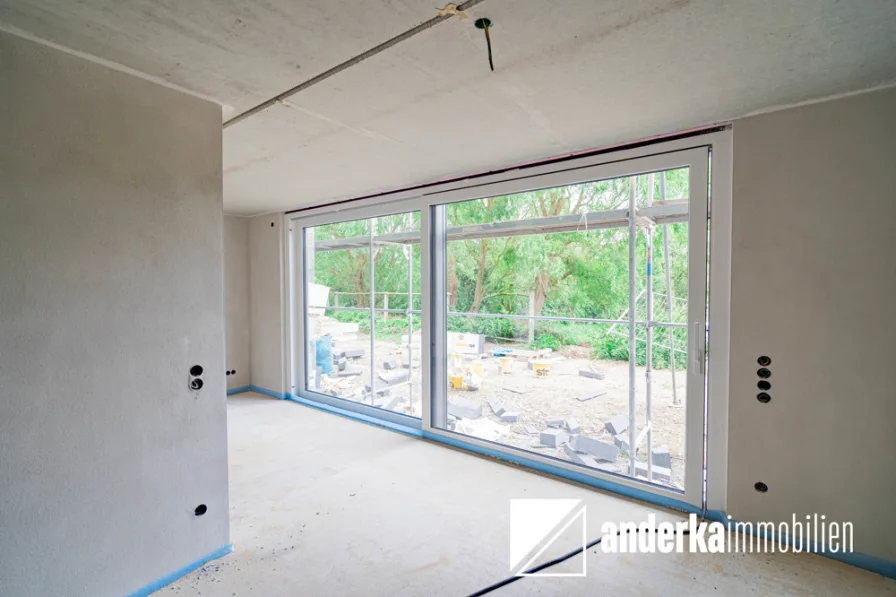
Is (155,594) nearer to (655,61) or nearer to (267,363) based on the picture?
(655,61)

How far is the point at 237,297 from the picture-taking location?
4895 mm

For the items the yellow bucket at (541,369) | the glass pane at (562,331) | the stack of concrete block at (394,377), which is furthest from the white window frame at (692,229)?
the yellow bucket at (541,369)

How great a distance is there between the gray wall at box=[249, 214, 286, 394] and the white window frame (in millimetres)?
1280

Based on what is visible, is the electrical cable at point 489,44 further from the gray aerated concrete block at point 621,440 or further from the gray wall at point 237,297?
the gray aerated concrete block at point 621,440

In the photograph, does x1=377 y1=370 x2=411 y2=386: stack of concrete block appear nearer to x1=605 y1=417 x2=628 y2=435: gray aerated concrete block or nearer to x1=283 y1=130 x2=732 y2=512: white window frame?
x1=283 y1=130 x2=732 y2=512: white window frame

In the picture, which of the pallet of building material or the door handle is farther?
the pallet of building material

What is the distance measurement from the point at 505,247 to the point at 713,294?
18.5ft

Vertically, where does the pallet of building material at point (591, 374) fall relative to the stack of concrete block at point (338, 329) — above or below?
below

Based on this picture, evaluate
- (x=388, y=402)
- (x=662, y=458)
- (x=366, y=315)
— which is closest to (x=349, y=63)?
(x=662, y=458)

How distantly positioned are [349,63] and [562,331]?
21.3 ft

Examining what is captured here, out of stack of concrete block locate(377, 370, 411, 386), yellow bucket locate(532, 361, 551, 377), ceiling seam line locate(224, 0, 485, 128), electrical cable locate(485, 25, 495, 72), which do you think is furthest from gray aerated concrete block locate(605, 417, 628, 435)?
ceiling seam line locate(224, 0, 485, 128)

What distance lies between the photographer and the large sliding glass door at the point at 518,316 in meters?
3.39

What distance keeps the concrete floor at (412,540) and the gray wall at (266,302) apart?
1.63 meters

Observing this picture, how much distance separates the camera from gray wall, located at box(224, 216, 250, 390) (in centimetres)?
480
